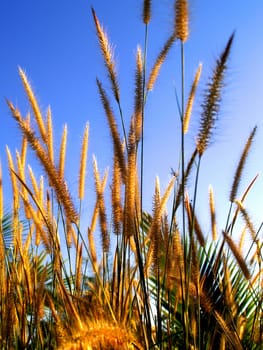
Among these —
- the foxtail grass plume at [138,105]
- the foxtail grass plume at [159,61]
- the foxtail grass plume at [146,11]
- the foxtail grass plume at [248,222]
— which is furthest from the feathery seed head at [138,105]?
the foxtail grass plume at [248,222]

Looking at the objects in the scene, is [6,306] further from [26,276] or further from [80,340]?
[80,340]

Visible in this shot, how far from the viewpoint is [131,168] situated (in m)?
1.96

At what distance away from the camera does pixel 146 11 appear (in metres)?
2.27

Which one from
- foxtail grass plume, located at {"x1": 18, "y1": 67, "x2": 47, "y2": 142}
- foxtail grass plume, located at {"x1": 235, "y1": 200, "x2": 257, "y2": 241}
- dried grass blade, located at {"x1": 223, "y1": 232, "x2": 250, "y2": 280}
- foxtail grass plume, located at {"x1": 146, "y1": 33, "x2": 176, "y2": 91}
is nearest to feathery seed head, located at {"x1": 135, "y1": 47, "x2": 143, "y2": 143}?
foxtail grass plume, located at {"x1": 146, "y1": 33, "x2": 176, "y2": 91}

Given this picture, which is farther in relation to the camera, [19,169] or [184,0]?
[19,169]

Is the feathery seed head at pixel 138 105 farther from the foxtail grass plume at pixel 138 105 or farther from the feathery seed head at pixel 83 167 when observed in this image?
the feathery seed head at pixel 83 167

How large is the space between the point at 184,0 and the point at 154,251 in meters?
0.87

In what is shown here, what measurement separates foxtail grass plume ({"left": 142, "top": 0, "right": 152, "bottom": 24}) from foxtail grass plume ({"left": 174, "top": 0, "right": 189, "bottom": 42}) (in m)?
0.28

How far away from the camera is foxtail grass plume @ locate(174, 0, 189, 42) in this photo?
1.97 meters

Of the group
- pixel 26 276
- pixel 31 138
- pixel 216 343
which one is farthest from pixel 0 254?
pixel 216 343

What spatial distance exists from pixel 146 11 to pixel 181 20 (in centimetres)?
32

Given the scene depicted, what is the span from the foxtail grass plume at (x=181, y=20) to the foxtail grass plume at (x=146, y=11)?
0.28 meters

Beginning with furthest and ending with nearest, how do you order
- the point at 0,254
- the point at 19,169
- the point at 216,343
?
the point at 216,343 → the point at 19,169 → the point at 0,254

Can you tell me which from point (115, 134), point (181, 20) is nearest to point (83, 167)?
point (115, 134)
